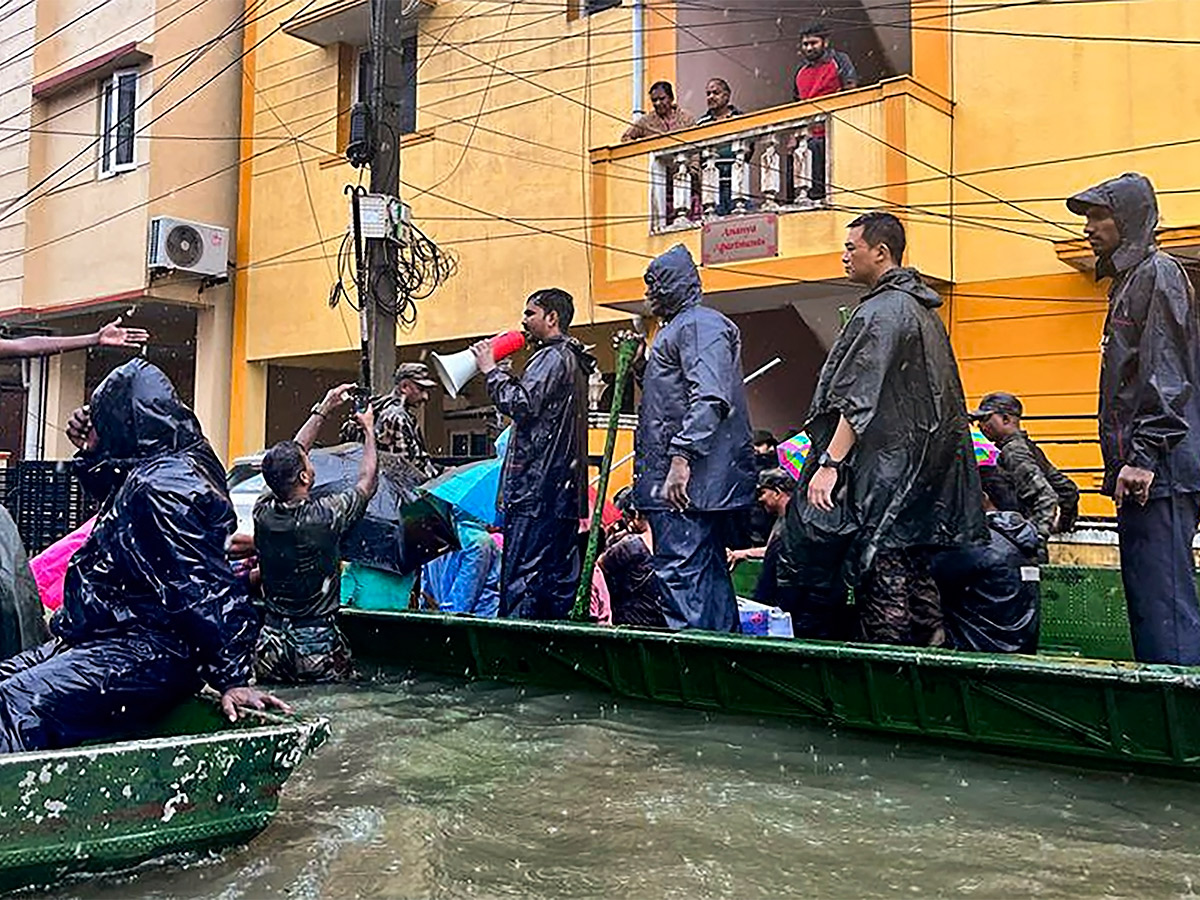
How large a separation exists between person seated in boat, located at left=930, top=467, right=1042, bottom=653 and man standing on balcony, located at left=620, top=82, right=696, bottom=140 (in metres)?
7.54

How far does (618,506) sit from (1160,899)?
5.17m

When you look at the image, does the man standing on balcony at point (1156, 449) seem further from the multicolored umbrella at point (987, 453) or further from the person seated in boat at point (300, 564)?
the person seated in boat at point (300, 564)

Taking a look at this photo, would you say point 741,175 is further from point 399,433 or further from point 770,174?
point 399,433

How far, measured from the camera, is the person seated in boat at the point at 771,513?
6297 mm

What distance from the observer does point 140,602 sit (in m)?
3.62

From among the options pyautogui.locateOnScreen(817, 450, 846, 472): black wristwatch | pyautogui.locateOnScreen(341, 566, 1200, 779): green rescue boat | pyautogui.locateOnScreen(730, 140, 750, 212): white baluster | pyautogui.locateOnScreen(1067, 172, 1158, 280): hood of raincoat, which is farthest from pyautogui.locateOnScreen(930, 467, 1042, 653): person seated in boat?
pyautogui.locateOnScreen(730, 140, 750, 212): white baluster

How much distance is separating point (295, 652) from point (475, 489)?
181cm

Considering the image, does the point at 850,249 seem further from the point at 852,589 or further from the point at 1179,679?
the point at 1179,679

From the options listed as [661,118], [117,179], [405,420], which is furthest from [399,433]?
[117,179]

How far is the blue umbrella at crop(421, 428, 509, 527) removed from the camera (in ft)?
24.6

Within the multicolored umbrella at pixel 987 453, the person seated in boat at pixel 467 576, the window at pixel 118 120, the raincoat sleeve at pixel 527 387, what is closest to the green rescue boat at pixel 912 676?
the multicolored umbrella at pixel 987 453

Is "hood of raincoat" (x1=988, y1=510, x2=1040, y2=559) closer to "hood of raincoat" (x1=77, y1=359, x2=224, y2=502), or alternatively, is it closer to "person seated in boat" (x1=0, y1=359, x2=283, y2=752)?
"person seated in boat" (x1=0, y1=359, x2=283, y2=752)

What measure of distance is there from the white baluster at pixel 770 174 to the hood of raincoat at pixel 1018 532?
236 inches

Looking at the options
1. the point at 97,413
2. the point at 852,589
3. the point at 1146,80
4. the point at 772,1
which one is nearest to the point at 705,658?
the point at 852,589
